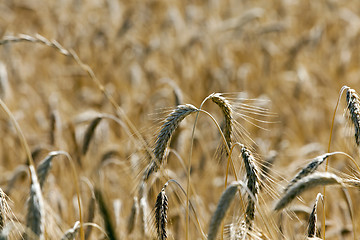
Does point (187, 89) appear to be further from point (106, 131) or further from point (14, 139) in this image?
point (14, 139)

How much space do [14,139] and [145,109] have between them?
1.08 meters

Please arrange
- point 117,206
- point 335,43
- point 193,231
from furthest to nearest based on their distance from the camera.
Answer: point 335,43 < point 193,231 < point 117,206

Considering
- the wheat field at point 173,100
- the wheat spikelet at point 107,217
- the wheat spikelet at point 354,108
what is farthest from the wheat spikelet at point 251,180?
the wheat spikelet at point 107,217

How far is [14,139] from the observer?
158 inches

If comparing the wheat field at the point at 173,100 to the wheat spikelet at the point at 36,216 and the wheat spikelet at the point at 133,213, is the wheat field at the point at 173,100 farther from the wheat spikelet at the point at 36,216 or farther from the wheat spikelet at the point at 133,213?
the wheat spikelet at the point at 36,216

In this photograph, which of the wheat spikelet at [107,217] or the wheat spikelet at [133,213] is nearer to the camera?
the wheat spikelet at [107,217]

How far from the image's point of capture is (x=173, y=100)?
4.53 metres

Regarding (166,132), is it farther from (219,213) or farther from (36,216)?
(36,216)

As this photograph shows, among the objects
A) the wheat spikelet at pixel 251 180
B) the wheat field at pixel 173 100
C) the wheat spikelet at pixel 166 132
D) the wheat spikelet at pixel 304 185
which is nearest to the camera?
the wheat spikelet at pixel 304 185

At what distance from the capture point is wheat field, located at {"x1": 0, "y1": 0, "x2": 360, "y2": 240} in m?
2.71

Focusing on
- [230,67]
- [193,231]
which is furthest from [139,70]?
[193,231]

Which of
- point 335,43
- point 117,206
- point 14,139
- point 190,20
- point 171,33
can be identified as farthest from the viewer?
point 171,33

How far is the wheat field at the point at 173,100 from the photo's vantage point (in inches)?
107

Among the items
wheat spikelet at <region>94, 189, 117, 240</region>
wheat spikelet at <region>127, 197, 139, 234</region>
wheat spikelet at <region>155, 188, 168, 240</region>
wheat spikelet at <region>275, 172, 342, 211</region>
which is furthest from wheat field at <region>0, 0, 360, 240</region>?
wheat spikelet at <region>94, 189, 117, 240</region>
